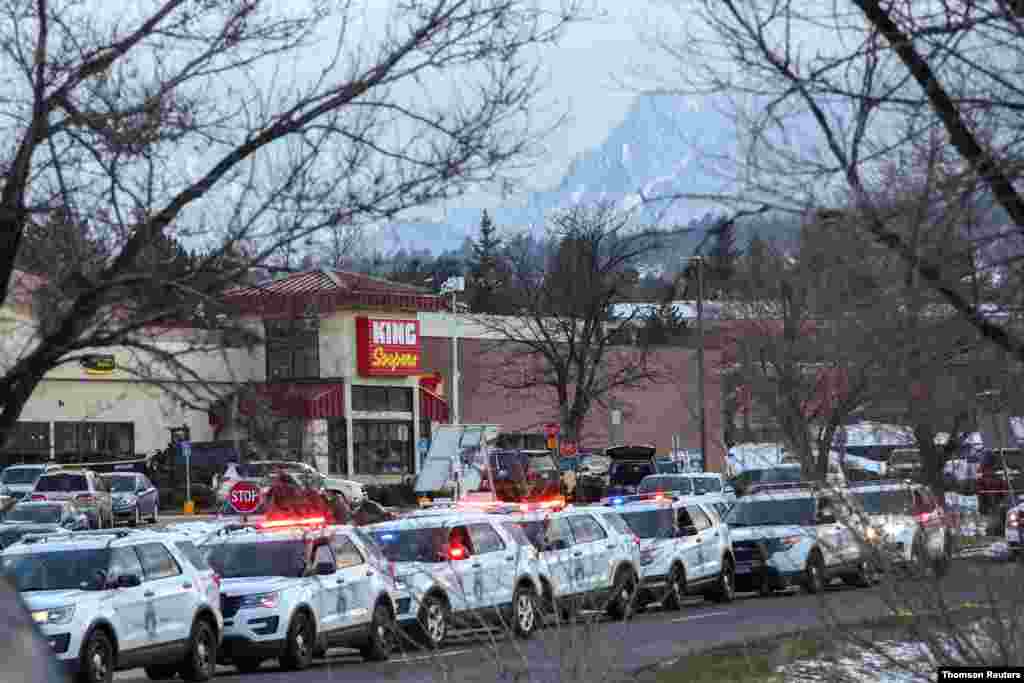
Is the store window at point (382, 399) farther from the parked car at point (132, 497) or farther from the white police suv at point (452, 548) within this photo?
the white police suv at point (452, 548)

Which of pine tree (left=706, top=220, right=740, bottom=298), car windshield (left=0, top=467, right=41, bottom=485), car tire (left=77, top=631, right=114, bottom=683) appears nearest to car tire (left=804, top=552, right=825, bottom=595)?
pine tree (left=706, top=220, right=740, bottom=298)

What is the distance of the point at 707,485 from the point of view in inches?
1678

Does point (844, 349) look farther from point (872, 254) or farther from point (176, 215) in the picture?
point (176, 215)

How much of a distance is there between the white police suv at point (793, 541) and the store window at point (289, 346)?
2.56 meters

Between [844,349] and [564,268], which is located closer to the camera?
[844,349]

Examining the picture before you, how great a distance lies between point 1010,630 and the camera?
7.67m

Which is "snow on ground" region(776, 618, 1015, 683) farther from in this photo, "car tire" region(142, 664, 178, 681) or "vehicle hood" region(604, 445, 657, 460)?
"vehicle hood" region(604, 445, 657, 460)

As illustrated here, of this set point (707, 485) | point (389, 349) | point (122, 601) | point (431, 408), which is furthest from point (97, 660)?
point (431, 408)

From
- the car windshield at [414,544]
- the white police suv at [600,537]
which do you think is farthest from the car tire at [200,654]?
the white police suv at [600,537]

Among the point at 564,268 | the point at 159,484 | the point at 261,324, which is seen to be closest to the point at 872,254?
the point at 261,324

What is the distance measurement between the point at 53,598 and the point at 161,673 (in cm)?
227

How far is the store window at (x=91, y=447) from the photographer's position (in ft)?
169

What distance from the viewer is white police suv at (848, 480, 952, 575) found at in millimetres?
7957

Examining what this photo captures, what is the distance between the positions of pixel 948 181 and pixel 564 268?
39.5 metres
